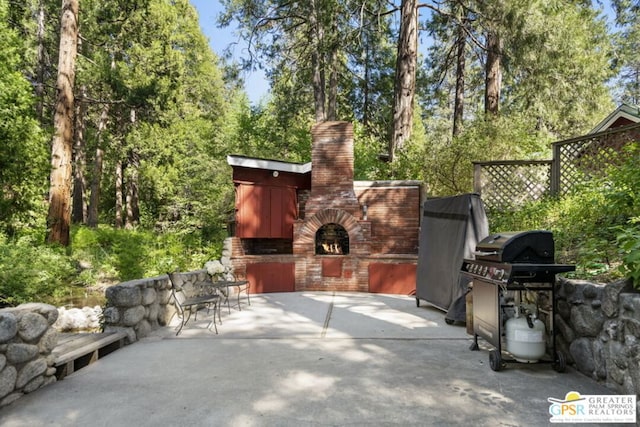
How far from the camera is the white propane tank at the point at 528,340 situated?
3227 millimetres

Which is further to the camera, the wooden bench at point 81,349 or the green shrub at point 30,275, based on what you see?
the green shrub at point 30,275

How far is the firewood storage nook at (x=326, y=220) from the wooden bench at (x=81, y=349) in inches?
162

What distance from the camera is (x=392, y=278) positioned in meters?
8.03

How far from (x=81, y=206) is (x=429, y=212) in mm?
18780

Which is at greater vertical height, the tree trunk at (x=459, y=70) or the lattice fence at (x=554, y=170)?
the tree trunk at (x=459, y=70)

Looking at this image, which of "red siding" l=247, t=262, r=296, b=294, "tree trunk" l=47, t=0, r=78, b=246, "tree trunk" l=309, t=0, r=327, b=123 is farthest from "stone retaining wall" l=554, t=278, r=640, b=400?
"tree trunk" l=47, t=0, r=78, b=246

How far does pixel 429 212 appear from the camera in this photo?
255 inches

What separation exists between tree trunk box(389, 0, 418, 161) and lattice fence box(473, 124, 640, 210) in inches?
134

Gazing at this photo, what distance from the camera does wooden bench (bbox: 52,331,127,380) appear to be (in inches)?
132

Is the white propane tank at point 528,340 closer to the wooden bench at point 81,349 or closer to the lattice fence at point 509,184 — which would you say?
the wooden bench at point 81,349

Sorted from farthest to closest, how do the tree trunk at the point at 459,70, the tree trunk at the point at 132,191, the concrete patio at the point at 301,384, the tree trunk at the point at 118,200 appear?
the tree trunk at the point at 118,200 < the tree trunk at the point at 132,191 < the tree trunk at the point at 459,70 < the concrete patio at the point at 301,384

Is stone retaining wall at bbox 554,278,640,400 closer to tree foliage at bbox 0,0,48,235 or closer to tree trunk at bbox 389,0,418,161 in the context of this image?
tree trunk at bbox 389,0,418,161

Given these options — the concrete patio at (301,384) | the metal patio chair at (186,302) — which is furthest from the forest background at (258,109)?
the metal patio chair at (186,302)

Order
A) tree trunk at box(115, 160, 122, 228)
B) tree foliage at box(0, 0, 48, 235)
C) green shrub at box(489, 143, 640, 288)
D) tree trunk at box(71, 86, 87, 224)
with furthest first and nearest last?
tree trunk at box(115, 160, 122, 228), tree trunk at box(71, 86, 87, 224), tree foliage at box(0, 0, 48, 235), green shrub at box(489, 143, 640, 288)
